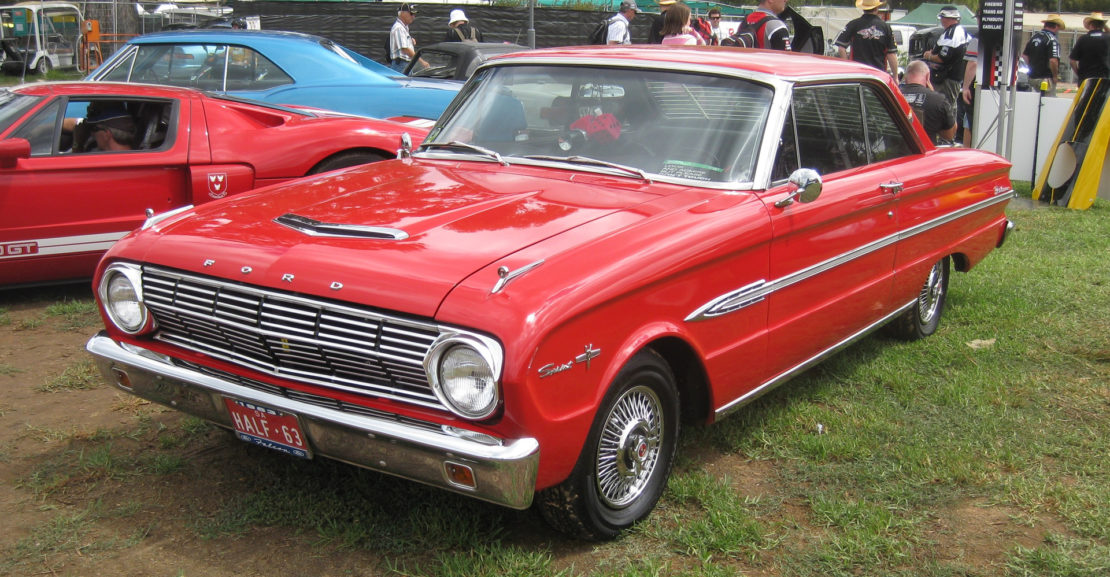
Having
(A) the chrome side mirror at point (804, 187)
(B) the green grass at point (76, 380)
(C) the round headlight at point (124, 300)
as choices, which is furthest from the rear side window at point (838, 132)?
(B) the green grass at point (76, 380)

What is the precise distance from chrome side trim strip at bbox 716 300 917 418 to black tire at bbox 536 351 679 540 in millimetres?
322

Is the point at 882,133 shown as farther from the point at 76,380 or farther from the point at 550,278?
the point at 76,380

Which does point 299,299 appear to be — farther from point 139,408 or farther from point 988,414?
point 988,414

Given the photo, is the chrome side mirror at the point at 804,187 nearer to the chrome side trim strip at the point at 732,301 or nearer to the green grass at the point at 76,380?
the chrome side trim strip at the point at 732,301

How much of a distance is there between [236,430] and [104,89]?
3.84 meters

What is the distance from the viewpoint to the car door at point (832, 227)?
3891 millimetres

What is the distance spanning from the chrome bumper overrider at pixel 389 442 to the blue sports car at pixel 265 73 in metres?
5.64

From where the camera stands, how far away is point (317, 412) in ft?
9.76

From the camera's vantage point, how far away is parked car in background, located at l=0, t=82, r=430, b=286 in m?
5.64

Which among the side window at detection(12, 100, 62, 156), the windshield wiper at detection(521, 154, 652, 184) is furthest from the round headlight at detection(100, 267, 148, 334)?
the side window at detection(12, 100, 62, 156)

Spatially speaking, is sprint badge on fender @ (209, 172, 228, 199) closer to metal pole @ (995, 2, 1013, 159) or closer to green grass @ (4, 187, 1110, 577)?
green grass @ (4, 187, 1110, 577)

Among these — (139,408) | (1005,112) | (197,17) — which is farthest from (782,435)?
(197,17)

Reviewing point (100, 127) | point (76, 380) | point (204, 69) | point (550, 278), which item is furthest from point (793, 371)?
point (204, 69)

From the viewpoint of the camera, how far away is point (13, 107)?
19.4 feet
